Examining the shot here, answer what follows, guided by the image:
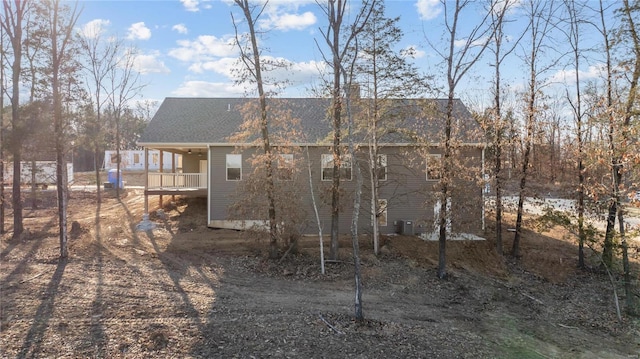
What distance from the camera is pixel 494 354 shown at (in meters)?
6.45

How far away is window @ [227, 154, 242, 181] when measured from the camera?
14953mm

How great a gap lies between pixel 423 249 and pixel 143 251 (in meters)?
9.02

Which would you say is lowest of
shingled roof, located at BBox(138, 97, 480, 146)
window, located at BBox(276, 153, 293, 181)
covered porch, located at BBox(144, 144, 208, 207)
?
covered porch, located at BBox(144, 144, 208, 207)

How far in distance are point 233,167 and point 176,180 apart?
2806mm

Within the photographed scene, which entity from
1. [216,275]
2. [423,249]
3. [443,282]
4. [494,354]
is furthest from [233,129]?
[494,354]

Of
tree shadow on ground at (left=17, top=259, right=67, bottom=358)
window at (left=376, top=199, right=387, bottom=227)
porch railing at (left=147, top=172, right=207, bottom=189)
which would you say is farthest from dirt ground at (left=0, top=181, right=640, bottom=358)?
porch railing at (left=147, top=172, right=207, bottom=189)

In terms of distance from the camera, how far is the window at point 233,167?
15.0 metres

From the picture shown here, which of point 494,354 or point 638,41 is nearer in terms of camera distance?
point 494,354

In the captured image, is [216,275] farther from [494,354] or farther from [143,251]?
[494,354]

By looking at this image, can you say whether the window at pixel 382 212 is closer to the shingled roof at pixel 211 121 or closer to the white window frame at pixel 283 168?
the shingled roof at pixel 211 121

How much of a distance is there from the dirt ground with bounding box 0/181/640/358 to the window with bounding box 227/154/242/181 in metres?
2.11

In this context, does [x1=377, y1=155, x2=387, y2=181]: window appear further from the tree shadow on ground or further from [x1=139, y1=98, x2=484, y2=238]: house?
the tree shadow on ground

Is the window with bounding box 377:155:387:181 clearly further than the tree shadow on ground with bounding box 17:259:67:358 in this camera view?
Yes

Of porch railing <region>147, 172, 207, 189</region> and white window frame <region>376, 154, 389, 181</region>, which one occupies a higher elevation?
white window frame <region>376, 154, 389, 181</region>
